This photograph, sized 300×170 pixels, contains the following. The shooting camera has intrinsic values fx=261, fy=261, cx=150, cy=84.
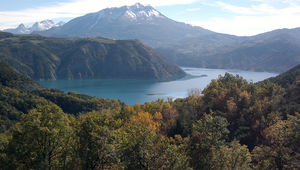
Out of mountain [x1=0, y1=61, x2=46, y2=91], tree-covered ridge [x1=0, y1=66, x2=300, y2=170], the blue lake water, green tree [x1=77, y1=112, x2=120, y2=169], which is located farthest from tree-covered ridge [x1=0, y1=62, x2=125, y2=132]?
green tree [x1=77, y1=112, x2=120, y2=169]

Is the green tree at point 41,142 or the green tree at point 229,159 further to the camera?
the green tree at point 41,142

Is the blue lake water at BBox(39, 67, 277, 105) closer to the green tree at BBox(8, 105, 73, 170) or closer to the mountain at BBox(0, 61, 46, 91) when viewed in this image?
the mountain at BBox(0, 61, 46, 91)

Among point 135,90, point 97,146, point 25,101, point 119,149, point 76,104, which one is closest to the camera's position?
point 97,146

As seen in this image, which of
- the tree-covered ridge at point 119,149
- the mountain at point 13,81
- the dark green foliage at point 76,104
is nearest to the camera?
the tree-covered ridge at point 119,149

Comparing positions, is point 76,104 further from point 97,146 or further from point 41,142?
point 97,146

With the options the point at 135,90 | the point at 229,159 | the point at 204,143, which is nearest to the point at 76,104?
the point at 135,90

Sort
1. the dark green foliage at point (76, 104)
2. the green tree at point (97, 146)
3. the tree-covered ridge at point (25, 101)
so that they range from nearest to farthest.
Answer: the green tree at point (97, 146), the tree-covered ridge at point (25, 101), the dark green foliage at point (76, 104)

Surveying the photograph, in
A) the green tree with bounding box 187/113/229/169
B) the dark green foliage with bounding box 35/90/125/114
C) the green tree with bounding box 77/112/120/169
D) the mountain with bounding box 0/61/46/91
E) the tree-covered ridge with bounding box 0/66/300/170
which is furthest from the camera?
→ the mountain with bounding box 0/61/46/91

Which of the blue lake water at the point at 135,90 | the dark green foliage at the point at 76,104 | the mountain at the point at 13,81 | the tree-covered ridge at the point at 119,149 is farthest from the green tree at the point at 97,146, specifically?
the mountain at the point at 13,81

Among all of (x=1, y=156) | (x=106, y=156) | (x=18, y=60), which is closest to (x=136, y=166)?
(x=106, y=156)

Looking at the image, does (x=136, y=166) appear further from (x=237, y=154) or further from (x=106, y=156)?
(x=237, y=154)

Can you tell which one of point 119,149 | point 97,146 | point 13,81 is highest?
point 97,146

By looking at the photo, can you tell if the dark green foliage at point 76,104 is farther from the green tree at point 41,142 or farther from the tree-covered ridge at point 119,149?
the tree-covered ridge at point 119,149
